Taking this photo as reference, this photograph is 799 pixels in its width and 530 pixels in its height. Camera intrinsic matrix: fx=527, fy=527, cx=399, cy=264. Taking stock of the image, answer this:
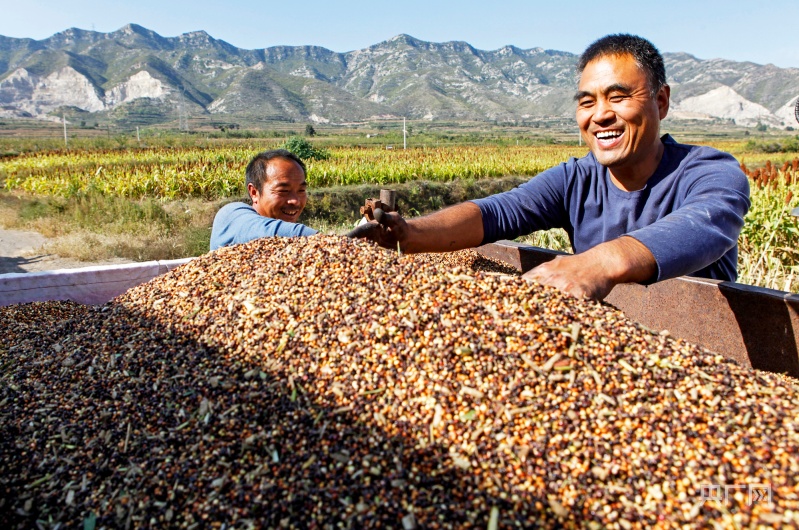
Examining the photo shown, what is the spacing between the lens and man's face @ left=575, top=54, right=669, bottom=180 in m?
1.91

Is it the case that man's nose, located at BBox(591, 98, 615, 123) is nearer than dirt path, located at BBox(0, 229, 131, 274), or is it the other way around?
man's nose, located at BBox(591, 98, 615, 123)

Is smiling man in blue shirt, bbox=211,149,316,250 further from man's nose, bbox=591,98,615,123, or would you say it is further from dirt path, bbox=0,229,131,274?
dirt path, bbox=0,229,131,274

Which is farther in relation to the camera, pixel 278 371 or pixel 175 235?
pixel 175 235

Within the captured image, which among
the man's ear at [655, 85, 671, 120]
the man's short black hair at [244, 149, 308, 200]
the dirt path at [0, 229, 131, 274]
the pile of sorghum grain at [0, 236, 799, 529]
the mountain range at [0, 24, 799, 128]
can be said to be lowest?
the dirt path at [0, 229, 131, 274]

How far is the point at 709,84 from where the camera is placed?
14350 centimetres

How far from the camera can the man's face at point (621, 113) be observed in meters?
1.91

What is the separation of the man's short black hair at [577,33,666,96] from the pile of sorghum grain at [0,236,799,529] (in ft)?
3.42

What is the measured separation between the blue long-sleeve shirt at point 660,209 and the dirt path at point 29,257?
20.6 feet

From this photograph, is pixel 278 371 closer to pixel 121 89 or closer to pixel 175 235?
pixel 175 235

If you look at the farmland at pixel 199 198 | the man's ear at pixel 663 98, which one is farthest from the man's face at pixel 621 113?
the farmland at pixel 199 198

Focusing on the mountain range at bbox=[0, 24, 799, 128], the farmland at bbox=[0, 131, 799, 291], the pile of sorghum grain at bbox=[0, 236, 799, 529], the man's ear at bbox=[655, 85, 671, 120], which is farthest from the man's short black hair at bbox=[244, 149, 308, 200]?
the mountain range at bbox=[0, 24, 799, 128]

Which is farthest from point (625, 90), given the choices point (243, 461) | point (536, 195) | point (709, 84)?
point (709, 84)

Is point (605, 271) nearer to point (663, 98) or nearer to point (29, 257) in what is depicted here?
point (663, 98)

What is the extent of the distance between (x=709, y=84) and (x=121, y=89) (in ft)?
488
